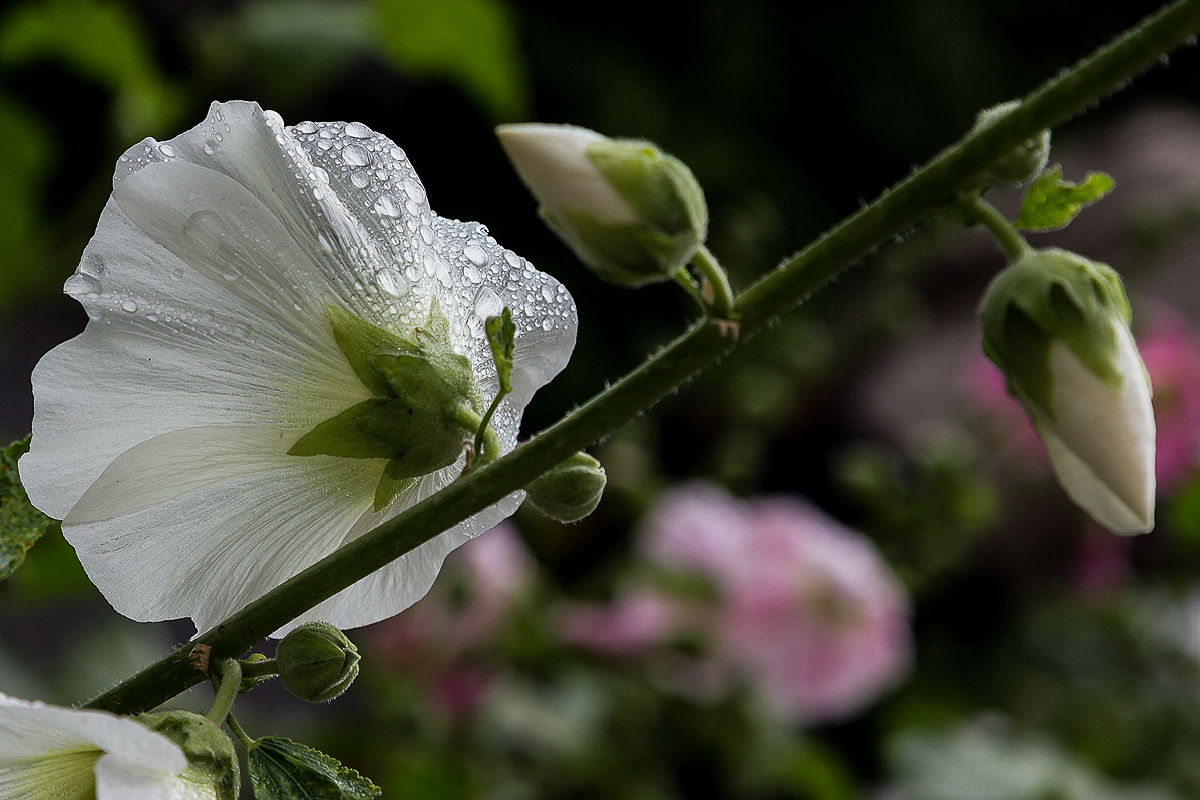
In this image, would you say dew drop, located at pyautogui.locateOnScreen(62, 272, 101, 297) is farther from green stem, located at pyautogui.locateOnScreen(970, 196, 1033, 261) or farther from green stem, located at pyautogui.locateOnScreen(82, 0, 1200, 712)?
green stem, located at pyautogui.locateOnScreen(970, 196, 1033, 261)

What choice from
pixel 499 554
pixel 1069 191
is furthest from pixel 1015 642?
pixel 1069 191

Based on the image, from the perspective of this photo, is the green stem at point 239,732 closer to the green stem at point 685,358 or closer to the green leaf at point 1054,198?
the green stem at point 685,358

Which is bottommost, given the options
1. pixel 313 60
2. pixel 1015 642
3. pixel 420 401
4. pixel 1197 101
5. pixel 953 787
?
pixel 1197 101

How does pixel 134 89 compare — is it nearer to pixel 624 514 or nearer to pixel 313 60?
pixel 313 60

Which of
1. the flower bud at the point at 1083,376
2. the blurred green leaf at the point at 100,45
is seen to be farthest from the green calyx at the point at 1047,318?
the blurred green leaf at the point at 100,45

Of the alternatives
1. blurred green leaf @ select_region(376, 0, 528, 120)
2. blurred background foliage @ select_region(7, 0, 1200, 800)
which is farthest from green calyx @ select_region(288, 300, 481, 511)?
blurred green leaf @ select_region(376, 0, 528, 120)

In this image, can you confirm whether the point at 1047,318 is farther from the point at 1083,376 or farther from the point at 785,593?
the point at 785,593

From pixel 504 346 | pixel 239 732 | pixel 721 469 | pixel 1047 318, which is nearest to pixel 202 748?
pixel 239 732
